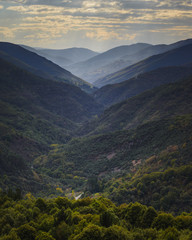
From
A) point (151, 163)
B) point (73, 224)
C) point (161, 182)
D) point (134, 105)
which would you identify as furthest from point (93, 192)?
point (134, 105)

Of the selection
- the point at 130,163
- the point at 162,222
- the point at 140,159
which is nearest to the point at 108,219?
the point at 162,222

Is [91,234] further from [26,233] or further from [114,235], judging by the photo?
[26,233]

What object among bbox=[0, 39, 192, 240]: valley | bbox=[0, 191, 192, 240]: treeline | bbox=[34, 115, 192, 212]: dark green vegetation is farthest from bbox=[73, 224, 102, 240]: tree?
bbox=[34, 115, 192, 212]: dark green vegetation

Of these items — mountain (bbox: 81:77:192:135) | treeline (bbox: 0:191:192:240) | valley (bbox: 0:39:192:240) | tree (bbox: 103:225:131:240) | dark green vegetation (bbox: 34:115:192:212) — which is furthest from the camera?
mountain (bbox: 81:77:192:135)

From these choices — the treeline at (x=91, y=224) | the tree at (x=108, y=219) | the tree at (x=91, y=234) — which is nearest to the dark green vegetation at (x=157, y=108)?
the treeline at (x=91, y=224)

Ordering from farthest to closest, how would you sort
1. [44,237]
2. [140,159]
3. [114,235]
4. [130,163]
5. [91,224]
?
1. [130,163]
2. [140,159]
3. [91,224]
4. [44,237]
5. [114,235]

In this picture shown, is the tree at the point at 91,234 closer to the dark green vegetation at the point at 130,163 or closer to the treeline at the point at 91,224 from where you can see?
the treeline at the point at 91,224

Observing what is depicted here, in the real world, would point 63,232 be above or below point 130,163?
above

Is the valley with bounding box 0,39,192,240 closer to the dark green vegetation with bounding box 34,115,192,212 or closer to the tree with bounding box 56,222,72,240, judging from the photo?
the tree with bounding box 56,222,72,240
